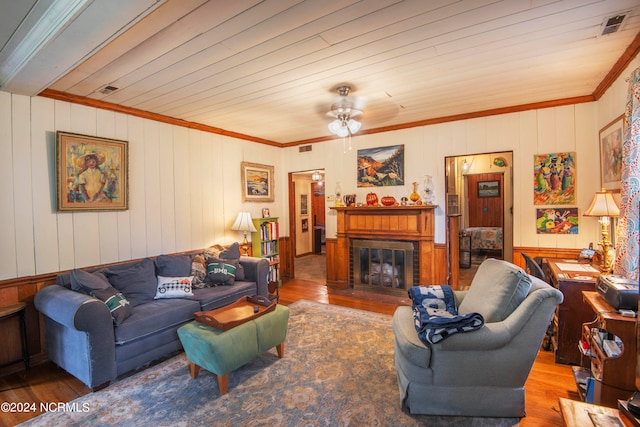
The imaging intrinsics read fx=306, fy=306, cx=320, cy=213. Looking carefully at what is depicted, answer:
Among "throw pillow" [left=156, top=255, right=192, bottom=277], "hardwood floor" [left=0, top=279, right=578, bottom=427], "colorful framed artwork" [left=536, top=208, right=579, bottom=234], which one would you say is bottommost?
"hardwood floor" [left=0, top=279, right=578, bottom=427]

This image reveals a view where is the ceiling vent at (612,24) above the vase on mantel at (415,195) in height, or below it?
above

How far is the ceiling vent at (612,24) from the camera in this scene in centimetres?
198

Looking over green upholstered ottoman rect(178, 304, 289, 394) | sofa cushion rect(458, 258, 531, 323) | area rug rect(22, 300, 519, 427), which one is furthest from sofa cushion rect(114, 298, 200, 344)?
sofa cushion rect(458, 258, 531, 323)

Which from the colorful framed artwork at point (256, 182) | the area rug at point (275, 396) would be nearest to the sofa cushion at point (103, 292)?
the area rug at point (275, 396)

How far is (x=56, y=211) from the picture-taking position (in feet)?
10.1

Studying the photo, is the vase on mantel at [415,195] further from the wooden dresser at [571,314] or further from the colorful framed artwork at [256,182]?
the colorful framed artwork at [256,182]

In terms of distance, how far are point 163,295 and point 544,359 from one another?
379 centimetres

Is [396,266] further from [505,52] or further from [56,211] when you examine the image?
[56,211]

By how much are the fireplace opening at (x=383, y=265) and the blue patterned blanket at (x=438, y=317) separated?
6.48ft

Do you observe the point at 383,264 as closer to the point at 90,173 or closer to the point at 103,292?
the point at 103,292

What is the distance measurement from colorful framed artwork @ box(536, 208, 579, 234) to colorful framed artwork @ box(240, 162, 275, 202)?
13.7 ft

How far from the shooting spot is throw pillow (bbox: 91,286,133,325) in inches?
103

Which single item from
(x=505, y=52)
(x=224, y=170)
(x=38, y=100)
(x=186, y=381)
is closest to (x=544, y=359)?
(x=505, y=52)

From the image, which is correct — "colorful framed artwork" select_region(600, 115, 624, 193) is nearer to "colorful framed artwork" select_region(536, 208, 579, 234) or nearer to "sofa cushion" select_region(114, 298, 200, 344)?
"colorful framed artwork" select_region(536, 208, 579, 234)
